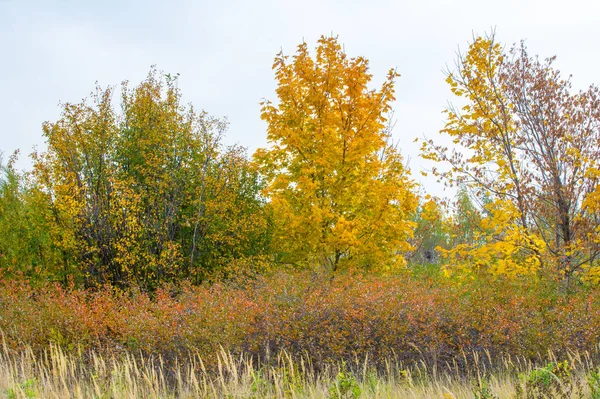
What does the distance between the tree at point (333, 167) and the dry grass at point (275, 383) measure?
4308 millimetres

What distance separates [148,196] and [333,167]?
4990 mm

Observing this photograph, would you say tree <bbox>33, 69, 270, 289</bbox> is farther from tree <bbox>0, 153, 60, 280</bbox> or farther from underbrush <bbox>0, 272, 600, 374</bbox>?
underbrush <bbox>0, 272, 600, 374</bbox>

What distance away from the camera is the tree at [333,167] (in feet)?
35.1

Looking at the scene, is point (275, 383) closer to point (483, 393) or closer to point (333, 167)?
point (483, 393)

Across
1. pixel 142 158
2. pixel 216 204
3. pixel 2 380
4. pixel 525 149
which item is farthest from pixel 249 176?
pixel 2 380

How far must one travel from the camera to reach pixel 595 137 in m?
9.15

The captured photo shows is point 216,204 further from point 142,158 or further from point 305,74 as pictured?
point 305,74

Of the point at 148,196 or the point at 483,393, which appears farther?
the point at 148,196

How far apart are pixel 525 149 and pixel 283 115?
4474mm

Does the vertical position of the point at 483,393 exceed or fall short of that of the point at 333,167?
it falls short

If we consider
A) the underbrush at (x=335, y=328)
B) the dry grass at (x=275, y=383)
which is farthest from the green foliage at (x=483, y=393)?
the underbrush at (x=335, y=328)

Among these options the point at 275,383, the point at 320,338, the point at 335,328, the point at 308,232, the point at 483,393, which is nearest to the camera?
the point at 483,393

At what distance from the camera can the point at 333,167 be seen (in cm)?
1087

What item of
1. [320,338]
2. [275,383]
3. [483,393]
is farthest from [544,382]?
[320,338]
